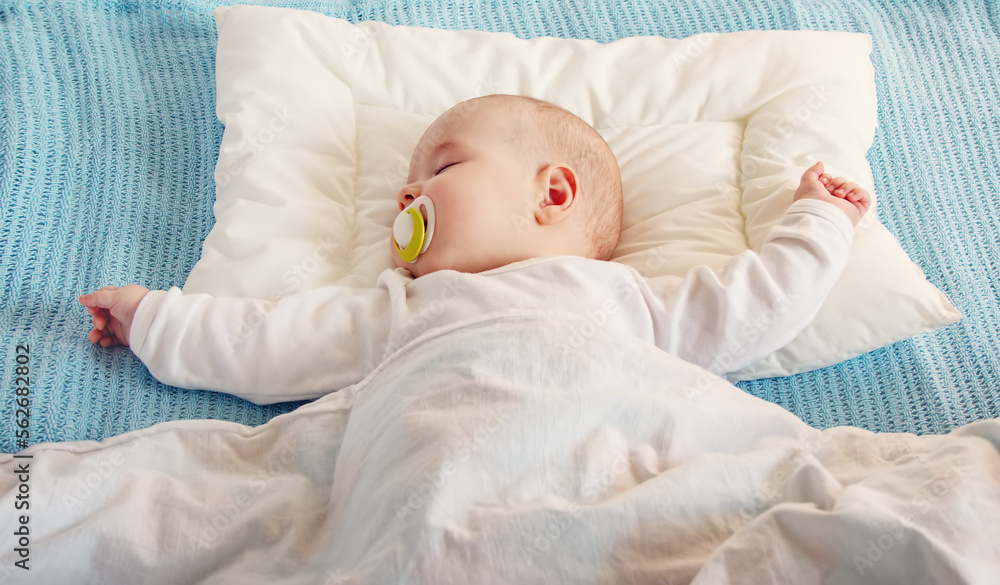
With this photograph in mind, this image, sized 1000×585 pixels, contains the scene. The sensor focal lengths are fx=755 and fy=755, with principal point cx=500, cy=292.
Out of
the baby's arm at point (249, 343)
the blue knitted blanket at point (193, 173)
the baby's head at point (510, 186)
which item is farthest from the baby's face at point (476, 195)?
the blue knitted blanket at point (193, 173)

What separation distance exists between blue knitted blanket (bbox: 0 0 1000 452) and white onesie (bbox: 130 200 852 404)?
0.07 m

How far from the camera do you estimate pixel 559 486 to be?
829 millimetres

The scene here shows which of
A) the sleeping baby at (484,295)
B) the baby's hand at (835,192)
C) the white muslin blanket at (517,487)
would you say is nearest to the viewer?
the white muslin blanket at (517,487)

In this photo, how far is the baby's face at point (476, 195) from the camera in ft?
3.61

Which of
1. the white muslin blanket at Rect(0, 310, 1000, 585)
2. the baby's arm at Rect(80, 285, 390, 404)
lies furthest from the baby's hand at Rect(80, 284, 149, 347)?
the white muslin blanket at Rect(0, 310, 1000, 585)

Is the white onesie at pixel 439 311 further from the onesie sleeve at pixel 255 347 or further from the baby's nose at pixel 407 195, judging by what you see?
the baby's nose at pixel 407 195

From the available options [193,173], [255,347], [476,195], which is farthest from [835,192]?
[193,173]

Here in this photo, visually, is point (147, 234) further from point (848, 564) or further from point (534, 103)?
point (848, 564)

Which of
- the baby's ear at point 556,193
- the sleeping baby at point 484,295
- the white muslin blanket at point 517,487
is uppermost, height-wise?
the baby's ear at point 556,193

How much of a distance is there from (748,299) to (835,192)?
0.89 ft

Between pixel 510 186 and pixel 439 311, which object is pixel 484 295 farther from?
pixel 510 186

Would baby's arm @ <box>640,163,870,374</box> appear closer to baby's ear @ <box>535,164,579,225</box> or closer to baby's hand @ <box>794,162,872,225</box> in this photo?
baby's hand @ <box>794,162,872,225</box>

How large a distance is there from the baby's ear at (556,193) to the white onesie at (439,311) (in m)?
0.09

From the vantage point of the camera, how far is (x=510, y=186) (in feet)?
3.70
